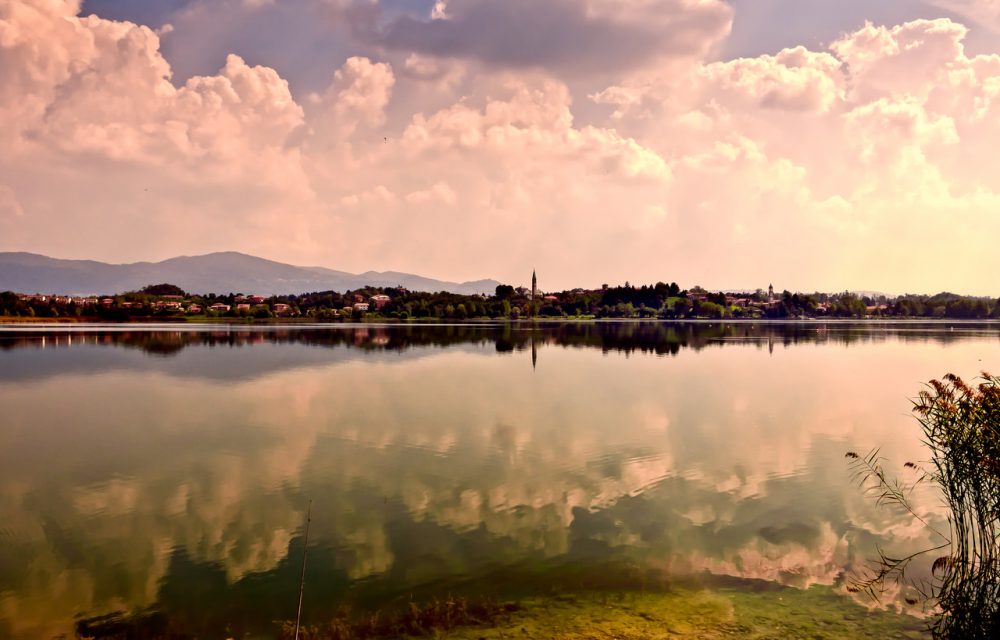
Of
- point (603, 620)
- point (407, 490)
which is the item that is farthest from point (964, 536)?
point (407, 490)

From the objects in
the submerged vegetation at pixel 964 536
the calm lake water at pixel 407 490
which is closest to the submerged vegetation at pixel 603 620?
the calm lake water at pixel 407 490

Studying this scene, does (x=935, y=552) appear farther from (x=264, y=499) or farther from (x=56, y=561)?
(x=56, y=561)

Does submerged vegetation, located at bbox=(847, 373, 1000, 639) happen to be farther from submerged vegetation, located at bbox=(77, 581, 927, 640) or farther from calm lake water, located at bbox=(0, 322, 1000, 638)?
calm lake water, located at bbox=(0, 322, 1000, 638)

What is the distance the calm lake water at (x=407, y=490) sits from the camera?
50.7ft

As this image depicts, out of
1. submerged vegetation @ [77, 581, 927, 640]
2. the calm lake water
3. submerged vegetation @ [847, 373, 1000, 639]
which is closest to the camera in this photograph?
submerged vegetation @ [77, 581, 927, 640]

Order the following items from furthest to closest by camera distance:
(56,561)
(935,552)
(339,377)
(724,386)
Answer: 1. (339,377)
2. (724,386)
3. (935,552)
4. (56,561)

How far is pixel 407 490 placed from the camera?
73.9ft

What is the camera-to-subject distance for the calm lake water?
608 inches

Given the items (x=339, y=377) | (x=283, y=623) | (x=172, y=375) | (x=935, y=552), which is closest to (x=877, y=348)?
(x=339, y=377)

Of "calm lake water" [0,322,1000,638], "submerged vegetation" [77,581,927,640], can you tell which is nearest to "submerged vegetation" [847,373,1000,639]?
"submerged vegetation" [77,581,927,640]

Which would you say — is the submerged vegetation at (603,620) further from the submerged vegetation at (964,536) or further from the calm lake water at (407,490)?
the submerged vegetation at (964,536)

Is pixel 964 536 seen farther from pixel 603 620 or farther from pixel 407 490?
pixel 407 490

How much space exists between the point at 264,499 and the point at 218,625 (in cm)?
864

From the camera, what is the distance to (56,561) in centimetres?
1633
